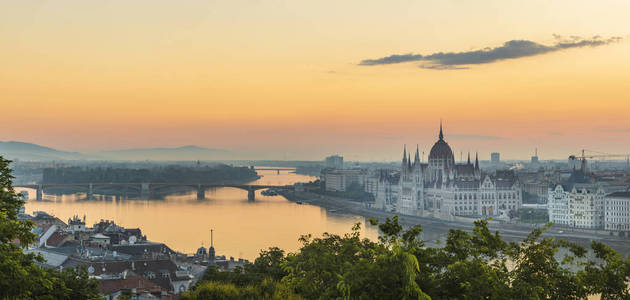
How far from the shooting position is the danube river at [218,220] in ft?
76.4

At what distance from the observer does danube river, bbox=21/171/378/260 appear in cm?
2330

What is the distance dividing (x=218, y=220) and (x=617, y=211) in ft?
52.5

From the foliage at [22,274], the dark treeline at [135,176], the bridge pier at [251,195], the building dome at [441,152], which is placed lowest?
the bridge pier at [251,195]

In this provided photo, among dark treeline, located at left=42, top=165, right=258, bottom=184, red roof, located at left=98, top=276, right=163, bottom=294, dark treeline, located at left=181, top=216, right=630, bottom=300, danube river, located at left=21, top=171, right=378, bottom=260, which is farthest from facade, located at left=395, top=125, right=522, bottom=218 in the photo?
dark treeline, located at left=181, top=216, right=630, bottom=300

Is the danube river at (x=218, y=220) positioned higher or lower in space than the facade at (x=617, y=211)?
lower

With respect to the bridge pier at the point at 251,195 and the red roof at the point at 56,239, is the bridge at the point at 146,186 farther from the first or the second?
the red roof at the point at 56,239

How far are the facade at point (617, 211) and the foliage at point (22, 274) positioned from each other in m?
26.0

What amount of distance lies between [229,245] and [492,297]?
721 inches

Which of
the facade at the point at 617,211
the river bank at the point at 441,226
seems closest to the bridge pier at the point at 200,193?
the river bank at the point at 441,226

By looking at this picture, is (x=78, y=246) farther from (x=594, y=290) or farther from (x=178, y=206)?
(x=178, y=206)

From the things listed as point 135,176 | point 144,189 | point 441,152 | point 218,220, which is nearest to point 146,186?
point 144,189

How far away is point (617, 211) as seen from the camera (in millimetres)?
29219

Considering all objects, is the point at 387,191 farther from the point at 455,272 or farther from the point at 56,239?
the point at 455,272

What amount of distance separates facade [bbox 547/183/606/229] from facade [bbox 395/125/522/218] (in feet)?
10.4
